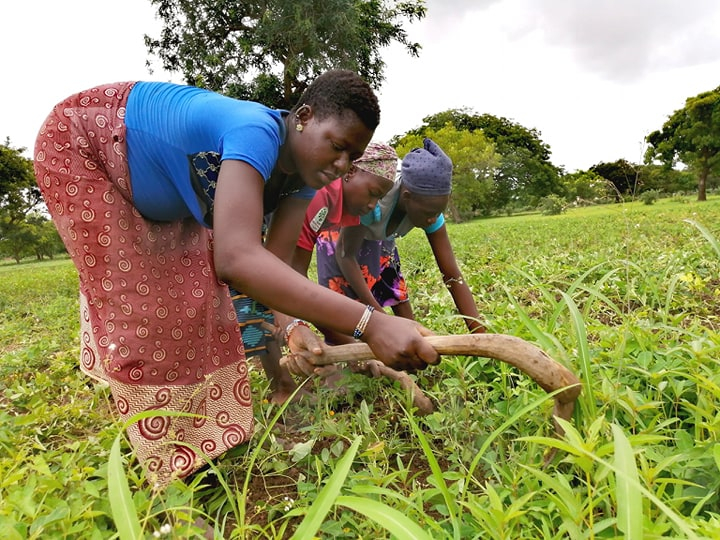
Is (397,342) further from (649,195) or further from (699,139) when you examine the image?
(699,139)

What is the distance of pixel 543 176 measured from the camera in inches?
1650

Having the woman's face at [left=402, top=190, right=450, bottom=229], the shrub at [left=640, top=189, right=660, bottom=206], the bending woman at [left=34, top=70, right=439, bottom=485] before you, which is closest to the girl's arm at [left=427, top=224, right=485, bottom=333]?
the woman's face at [left=402, top=190, right=450, bottom=229]

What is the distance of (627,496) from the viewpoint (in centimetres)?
78

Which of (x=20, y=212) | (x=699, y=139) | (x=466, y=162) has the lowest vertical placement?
(x=20, y=212)

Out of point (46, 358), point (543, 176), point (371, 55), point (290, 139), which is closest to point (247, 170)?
point (290, 139)

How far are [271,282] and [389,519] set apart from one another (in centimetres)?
61

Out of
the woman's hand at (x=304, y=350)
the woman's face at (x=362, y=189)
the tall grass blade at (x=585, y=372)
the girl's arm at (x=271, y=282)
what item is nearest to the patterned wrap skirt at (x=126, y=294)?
the woman's hand at (x=304, y=350)

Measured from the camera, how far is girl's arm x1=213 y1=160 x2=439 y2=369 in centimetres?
121

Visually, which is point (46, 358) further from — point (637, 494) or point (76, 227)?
point (637, 494)

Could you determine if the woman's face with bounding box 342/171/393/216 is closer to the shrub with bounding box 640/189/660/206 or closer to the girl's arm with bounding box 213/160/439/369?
the girl's arm with bounding box 213/160/439/369

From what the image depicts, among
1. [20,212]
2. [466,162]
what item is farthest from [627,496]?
[466,162]

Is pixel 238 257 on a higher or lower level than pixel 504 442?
higher

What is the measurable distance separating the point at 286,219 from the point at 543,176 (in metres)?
44.0

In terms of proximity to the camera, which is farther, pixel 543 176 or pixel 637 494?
pixel 543 176
